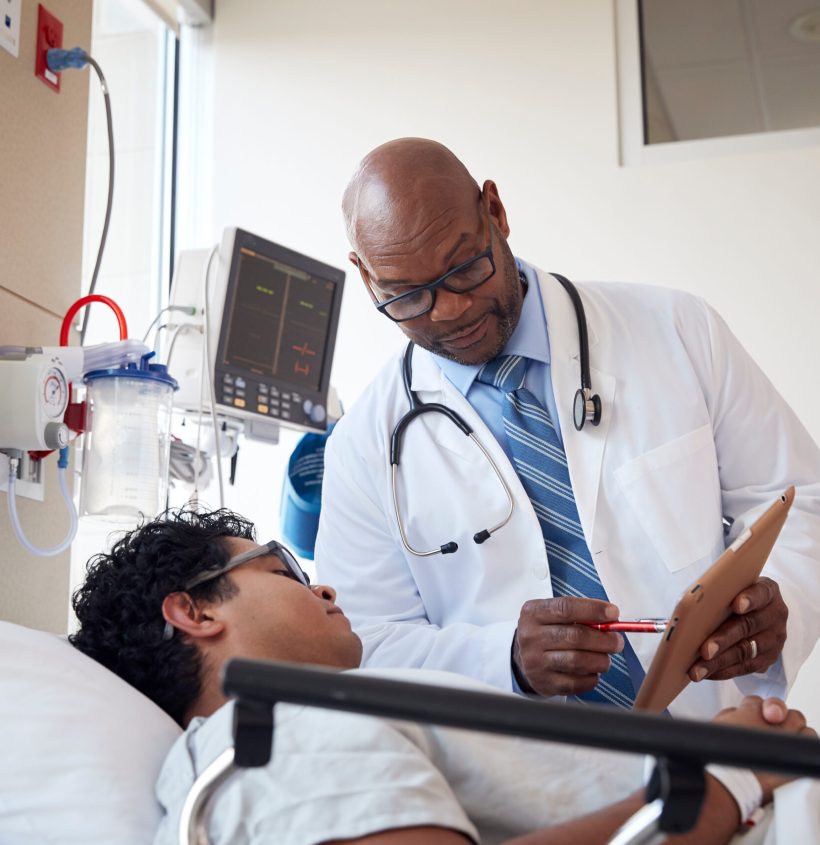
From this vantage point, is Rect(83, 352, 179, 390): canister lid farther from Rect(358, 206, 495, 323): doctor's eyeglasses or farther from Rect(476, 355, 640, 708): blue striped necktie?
Rect(476, 355, 640, 708): blue striped necktie

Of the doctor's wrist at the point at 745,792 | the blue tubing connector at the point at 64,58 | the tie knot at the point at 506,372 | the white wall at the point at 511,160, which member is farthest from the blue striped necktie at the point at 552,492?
the white wall at the point at 511,160

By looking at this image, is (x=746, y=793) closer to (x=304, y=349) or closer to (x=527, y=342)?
(x=527, y=342)

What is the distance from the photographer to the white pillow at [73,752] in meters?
1.15

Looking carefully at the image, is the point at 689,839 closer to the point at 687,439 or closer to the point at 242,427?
the point at 687,439

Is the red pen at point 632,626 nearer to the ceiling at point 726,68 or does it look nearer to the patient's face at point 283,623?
the patient's face at point 283,623

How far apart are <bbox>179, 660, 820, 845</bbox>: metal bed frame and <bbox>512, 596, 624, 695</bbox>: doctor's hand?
2.45ft

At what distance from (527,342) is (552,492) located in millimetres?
259

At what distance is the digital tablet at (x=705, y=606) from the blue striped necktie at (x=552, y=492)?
236 millimetres

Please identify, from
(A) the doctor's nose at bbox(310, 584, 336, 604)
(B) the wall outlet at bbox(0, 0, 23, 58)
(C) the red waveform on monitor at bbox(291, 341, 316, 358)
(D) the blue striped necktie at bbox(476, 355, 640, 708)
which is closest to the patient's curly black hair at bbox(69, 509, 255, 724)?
(A) the doctor's nose at bbox(310, 584, 336, 604)

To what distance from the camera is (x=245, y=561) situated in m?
1.46

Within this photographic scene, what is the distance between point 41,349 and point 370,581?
2.17 ft

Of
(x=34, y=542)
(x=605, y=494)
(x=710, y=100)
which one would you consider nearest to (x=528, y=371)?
(x=605, y=494)

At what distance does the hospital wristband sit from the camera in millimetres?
1036

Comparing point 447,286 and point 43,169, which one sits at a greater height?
point 43,169
